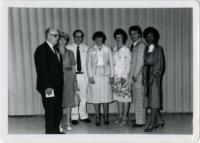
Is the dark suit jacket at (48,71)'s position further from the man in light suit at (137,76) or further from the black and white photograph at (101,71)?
the man in light suit at (137,76)

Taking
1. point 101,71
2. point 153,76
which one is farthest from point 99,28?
point 153,76

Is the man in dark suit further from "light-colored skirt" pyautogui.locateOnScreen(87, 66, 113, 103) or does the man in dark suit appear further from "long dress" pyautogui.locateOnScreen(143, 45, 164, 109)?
"long dress" pyautogui.locateOnScreen(143, 45, 164, 109)

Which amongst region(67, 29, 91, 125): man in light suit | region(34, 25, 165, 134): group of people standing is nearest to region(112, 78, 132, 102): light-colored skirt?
region(34, 25, 165, 134): group of people standing

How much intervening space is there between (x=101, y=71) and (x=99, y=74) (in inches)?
0.5

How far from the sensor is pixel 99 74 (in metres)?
1.79

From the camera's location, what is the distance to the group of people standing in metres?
1.77

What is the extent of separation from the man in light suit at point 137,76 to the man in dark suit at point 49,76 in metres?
0.25

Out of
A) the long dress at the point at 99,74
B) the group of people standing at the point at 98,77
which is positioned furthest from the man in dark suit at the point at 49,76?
the long dress at the point at 99,74

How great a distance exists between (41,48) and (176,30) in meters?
0.47

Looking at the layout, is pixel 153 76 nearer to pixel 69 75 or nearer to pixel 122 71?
pixel 122 71

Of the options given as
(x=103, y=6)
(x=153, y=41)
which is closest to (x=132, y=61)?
(x=153, y=41)

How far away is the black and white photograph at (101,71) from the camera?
1.75 meters

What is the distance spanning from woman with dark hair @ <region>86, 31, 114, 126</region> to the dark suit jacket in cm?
10

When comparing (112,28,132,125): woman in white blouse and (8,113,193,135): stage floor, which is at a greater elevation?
(112,28,132,125): woman in white blouse
